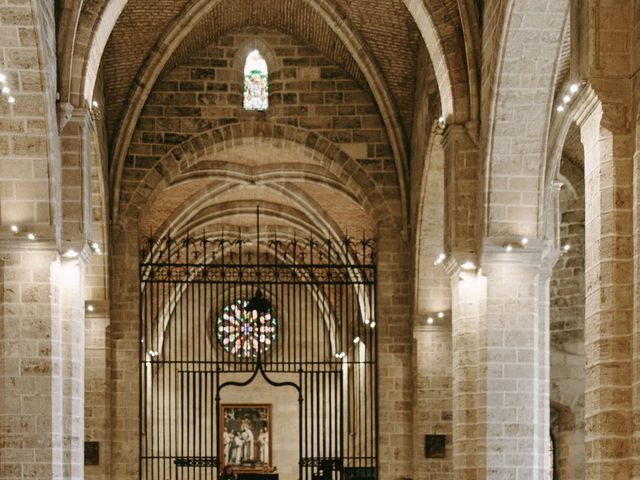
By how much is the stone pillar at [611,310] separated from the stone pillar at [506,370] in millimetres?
5198

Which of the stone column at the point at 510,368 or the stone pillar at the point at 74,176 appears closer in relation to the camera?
the stone column at the point at 510,368

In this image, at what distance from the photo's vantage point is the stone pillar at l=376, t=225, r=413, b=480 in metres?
21.8

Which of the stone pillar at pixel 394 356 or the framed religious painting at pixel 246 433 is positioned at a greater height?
the stone pillar at pixel 394 356

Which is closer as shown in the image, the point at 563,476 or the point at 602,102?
the point at 602,102

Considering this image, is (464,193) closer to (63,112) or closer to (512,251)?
(512,251)

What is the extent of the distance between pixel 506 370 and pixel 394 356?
762 centimetres

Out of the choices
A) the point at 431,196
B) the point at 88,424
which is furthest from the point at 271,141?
the point at 88,424

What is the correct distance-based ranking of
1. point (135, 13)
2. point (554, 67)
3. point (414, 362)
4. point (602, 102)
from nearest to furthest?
point (602, 102)
point (554, 67)
point (135, 13)
point (414, 362)

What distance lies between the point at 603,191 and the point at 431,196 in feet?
38.3

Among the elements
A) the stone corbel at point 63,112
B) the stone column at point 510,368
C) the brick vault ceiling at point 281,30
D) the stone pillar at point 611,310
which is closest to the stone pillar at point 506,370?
the stone column at point 510,368

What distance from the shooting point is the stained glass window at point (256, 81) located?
22.6m

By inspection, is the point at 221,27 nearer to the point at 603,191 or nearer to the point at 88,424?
the point at 88,424

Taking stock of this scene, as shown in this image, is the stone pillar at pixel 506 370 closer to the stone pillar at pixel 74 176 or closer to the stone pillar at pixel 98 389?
the stone pillar at pixel 74 176

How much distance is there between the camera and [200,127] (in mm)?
22312
